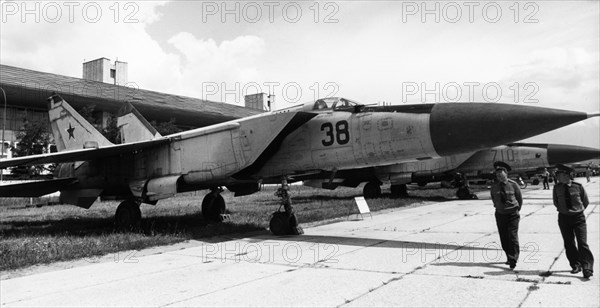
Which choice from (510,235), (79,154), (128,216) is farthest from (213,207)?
(510,235)

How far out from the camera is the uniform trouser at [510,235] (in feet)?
19.5

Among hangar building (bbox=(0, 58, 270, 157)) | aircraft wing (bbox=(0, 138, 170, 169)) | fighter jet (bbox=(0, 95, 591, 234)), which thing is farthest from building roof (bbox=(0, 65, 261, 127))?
aircraft wing (bbox=(0, 138, 170, 169))

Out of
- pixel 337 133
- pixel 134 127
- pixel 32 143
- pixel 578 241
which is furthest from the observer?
pixel 32 143

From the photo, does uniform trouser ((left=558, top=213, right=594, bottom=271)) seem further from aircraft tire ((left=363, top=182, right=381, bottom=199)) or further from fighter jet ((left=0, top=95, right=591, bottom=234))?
aircraft tire ((left=363, top=182, right=381, bottom=199))

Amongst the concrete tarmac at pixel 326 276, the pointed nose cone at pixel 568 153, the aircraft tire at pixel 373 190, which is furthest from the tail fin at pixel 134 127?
the pointed nose cone at pixel 568 153

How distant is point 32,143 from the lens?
30.3 meters

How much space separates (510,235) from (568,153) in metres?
12.1

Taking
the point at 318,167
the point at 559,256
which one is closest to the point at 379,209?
the point at 318,167

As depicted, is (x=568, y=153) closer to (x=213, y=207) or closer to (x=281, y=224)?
(x=281, y=224)

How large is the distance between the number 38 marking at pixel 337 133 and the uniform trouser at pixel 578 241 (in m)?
3.95

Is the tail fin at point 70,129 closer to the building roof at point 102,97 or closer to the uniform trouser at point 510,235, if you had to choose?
the uniform trouser at point 510,235

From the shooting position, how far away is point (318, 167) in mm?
9062

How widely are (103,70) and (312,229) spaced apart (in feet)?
150

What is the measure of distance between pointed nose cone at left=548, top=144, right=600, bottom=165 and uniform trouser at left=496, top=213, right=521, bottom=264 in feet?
24.3
